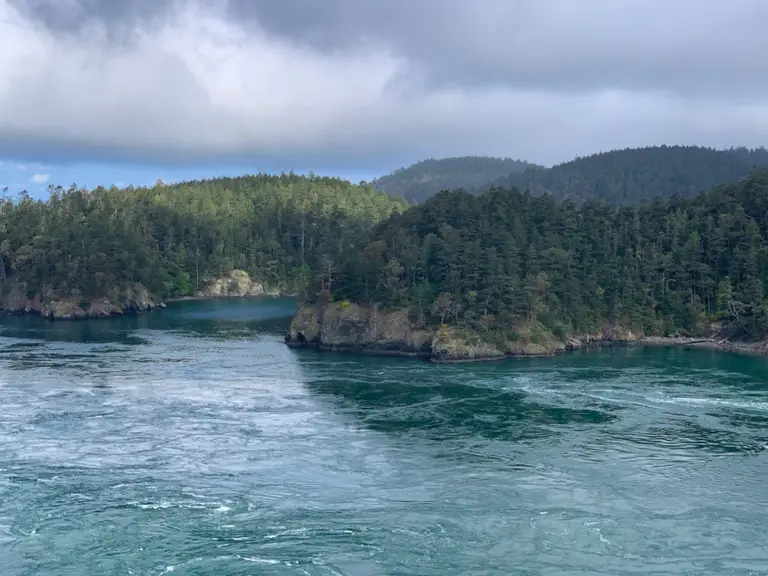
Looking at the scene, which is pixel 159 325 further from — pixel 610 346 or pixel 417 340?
pixel 610 346

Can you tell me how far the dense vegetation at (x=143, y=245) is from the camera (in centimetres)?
13875

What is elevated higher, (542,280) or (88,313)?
(542,280)

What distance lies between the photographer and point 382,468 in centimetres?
4969

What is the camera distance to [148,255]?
159 m

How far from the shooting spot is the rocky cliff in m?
88.1

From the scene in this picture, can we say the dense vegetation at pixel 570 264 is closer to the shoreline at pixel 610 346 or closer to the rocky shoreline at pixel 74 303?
the shoreline at pixel 610 346

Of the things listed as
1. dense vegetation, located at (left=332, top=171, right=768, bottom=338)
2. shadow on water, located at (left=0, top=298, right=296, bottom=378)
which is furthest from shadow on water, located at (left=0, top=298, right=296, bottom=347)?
dense vegetation, located at (left=332, top=171, right=768, bottom=338)

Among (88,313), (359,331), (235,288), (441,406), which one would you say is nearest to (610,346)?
(359,331)

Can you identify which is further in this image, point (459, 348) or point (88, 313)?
point (88, 313)

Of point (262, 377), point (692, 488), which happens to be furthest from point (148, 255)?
point (692, 488)

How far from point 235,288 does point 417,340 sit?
310ft

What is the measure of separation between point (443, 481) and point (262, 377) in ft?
116

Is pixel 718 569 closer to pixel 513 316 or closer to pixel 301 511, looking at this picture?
pixel 301 511

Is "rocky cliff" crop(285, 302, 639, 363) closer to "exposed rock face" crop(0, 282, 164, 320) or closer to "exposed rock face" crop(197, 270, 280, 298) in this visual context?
"exposed rock face" crop(0, 282, 164, 320)
